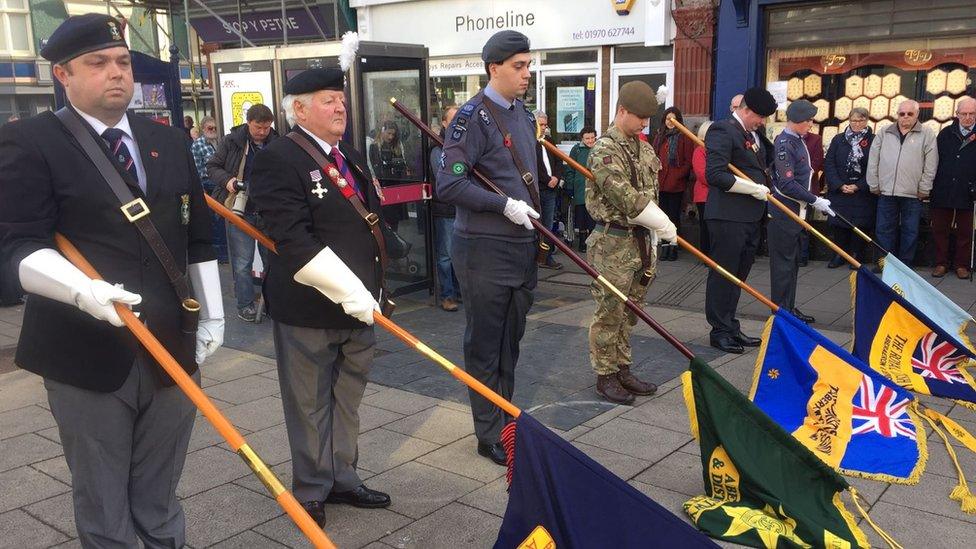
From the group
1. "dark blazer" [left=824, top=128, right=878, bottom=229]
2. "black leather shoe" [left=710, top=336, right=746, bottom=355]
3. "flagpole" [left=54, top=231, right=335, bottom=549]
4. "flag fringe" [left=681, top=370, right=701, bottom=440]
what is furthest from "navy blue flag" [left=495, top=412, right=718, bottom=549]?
"dark blazer" [left=824, top=128, right=878, bottom=229]

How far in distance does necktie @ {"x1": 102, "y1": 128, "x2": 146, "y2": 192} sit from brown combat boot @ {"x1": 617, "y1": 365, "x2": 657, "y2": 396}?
11.9 feet

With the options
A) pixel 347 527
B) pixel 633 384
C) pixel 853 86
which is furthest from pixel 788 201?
pixel 347 527

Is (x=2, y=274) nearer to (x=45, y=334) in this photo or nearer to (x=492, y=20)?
(x=45, y=334)

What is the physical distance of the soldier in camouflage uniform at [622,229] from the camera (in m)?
5.23

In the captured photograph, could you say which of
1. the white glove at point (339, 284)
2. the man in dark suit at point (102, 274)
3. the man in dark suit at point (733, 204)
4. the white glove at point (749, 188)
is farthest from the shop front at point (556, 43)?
the man in dark suit at point (102, 274)

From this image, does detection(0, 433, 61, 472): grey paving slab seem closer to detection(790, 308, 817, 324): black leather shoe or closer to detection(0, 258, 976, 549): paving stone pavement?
detection(0, 258, 976, 549): paving stone pavement

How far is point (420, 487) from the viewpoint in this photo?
169 inches

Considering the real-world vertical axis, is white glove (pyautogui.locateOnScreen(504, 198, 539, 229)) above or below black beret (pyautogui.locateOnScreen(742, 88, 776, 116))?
below

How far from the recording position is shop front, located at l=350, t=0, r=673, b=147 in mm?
11859

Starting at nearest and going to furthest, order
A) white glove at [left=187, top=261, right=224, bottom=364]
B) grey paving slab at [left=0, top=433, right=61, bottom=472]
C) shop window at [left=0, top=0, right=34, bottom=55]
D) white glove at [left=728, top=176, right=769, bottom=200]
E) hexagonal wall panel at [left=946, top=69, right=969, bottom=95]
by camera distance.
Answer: white glove at [left=187, top=261, right=224, bottom=364] < grey paving slab at [left=0, top=433, right=61, bottom=472] < white glove at [left=728, top=176, right=769, bottom=200] < hexagonal wall panel at [left=946, top=69, right=969, bottom=95] < shop window at [left=0, top=0, right=34, bottom=55]

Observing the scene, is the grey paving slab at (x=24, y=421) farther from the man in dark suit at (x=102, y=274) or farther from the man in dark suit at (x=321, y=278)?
the man in dark suit at (x=102, y=274)

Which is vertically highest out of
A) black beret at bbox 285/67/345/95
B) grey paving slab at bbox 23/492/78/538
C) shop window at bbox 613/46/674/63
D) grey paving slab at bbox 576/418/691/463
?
shop window at bbox 613/46/674/63

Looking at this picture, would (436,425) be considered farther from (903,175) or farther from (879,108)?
(879,108)

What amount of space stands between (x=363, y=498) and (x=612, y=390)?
82.0 inches
